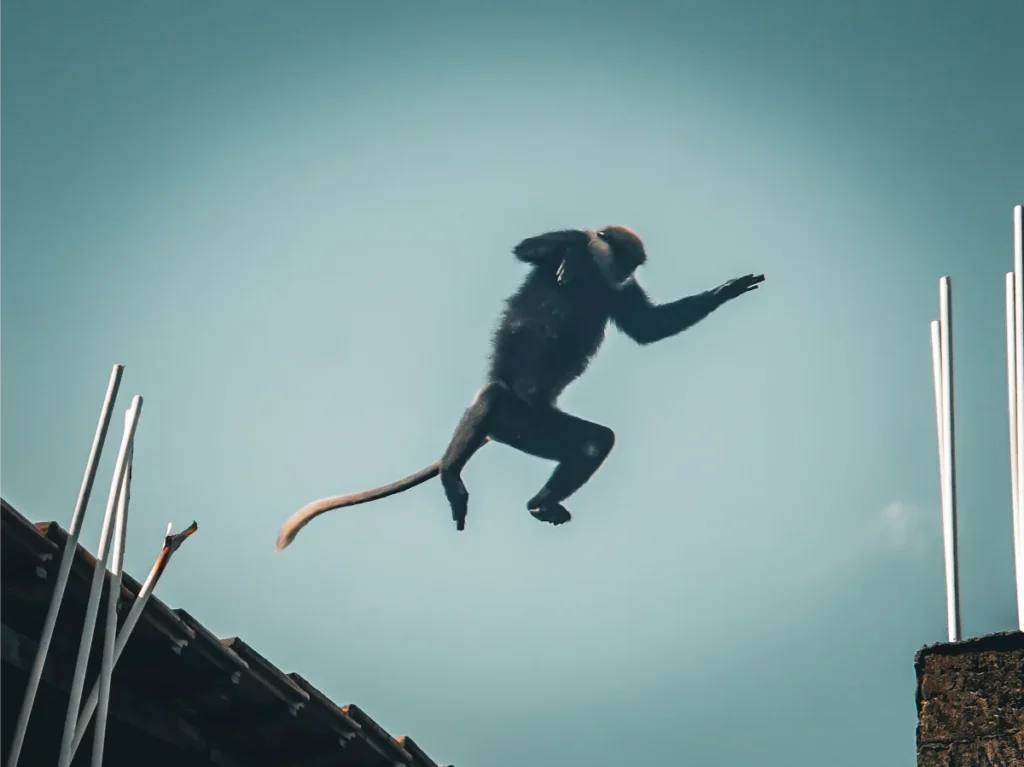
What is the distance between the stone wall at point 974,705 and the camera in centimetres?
516

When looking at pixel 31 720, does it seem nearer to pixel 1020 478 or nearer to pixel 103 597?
pixel 103 597

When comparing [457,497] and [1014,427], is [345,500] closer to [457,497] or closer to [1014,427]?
[457,497]

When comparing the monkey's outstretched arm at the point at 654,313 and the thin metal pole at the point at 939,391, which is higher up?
the monkey's outstretched arm at the point at 654,313

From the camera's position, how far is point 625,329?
33.9 feet

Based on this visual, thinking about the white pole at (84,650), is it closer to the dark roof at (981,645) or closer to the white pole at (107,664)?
the white pole at (107,664)

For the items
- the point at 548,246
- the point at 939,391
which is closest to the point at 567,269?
the point at 548,246

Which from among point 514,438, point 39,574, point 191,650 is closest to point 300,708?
point 191,650

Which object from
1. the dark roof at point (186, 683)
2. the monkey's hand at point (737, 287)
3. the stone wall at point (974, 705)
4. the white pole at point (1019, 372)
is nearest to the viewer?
the stone wall at point (974, 705)

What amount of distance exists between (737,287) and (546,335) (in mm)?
1415

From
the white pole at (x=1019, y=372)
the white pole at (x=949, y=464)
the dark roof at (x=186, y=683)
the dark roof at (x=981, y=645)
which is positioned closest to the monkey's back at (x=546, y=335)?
the dark roof at (x=186, y=683)

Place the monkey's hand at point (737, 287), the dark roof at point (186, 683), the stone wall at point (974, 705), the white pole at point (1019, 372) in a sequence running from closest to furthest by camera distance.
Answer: the stone wall at point (974, 705), the white pole at point (1019, 372), the dark roof at point (186, 683), the monkey's hand at point (737, 287)

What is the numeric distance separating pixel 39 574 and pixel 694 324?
5575 mm

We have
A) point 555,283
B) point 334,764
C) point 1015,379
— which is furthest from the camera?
point 555,283

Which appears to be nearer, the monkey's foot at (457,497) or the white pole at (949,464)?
the white pole at (949,464)
